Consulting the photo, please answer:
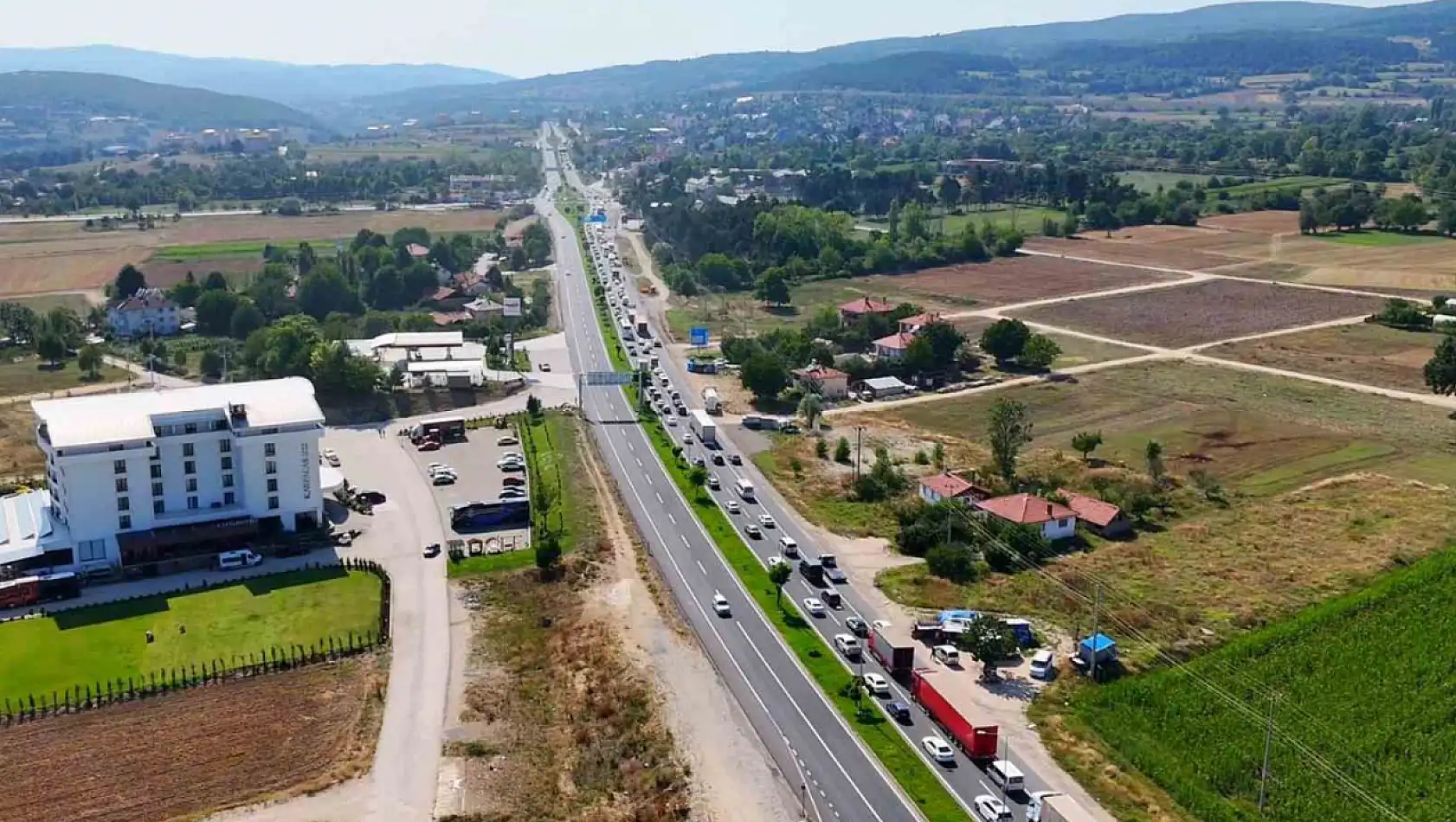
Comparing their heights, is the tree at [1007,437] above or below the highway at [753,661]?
above

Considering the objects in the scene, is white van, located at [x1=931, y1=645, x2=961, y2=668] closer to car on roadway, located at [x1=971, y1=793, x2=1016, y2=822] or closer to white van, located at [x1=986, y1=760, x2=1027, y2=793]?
white van, located at [x1=986, y1=760, x2=1027, y2=793]

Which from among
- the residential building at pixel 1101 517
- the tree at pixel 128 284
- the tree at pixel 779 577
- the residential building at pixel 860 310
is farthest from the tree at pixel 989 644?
the tree at pixel 128 284

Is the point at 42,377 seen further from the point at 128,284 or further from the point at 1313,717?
the point at 1313,717

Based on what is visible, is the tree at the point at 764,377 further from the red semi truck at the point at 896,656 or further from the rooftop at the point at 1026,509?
the red semi truck at the point at 896,656

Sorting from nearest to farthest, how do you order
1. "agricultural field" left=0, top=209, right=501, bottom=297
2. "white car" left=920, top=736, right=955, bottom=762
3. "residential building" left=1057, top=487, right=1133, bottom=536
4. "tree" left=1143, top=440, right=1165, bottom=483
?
"white car" left=920, top=736, right=955, bottom=762 < "residential building" left=1057, top=487, right=1133, bottom=536 < "tree" left=1143, top=440, right=1165, bottom=483 < "agricultural field" left=0, top=209, right=501, bottom=297

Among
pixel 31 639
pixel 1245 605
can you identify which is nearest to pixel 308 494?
pixel 31 639

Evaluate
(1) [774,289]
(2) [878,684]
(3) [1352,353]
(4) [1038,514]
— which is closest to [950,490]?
(4) [1038,514]

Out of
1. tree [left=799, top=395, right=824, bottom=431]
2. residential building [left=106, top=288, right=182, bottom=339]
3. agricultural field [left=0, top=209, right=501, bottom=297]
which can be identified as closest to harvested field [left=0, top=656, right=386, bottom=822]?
tree [left=799, top=395, right=824, bottom=431]

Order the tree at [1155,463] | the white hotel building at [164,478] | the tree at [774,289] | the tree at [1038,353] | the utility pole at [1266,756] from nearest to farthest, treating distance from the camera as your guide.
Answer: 1. the utility pole at [1266,756]
2. the white hotel building at [164,478]
3. the tree at [1155,463]
4. the tree at [1038,353]
5. the tree at [774,289]
